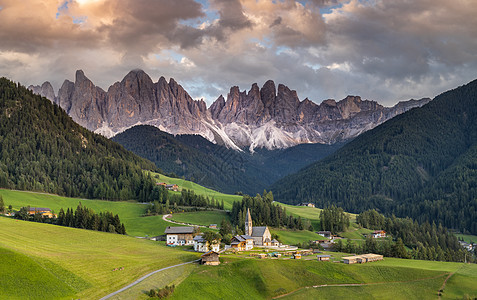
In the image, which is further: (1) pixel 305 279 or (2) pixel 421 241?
(2) pixel 421 241

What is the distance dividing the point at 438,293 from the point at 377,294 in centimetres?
1167

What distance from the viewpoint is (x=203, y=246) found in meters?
111

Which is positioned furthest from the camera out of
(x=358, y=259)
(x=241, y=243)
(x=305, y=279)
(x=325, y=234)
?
(x=325, y=234)

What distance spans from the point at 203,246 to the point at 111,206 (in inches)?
3258

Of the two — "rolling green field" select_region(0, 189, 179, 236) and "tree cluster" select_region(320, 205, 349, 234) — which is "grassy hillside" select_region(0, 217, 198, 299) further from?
"tree cluster" select_region(320, 205, 349, 234)

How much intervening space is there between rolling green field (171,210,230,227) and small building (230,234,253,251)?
4713 centimetres

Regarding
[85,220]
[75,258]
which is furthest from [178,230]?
[75,258]

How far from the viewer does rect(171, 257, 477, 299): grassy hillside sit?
7938 cm

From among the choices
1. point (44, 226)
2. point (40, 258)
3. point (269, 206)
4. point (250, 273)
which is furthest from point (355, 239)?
point (40, 258)

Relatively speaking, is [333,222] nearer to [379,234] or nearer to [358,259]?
[379,234]

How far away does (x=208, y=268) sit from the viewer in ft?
285

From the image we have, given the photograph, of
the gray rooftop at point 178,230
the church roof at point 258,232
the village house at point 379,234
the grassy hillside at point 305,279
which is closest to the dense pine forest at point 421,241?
the village house at point 379,234

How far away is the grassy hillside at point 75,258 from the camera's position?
63.8 metres

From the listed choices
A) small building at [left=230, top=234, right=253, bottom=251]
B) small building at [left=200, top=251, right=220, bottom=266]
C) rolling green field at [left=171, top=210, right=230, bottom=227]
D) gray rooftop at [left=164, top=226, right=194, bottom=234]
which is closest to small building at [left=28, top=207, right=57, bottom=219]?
gray rooftop at [left=164, top=226, right=194, bottom=234]
